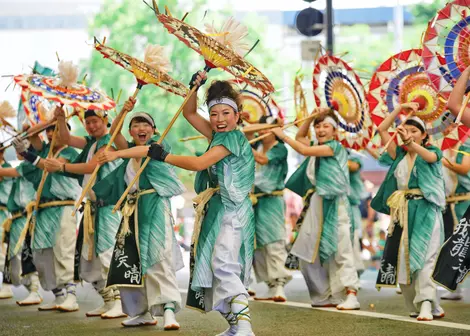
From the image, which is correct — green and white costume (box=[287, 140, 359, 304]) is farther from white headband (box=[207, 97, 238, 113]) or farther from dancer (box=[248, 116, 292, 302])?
white headband (box=[207, 97, 238, 113])

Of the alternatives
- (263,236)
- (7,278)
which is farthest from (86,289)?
(263,236)

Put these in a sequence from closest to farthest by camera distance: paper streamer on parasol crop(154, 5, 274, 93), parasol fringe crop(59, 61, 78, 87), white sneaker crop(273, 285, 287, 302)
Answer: paper streamer on parasol crop(154, 5, 274, 93), parasol fringe crop(59, 61, 78, 87), white sneaker crop(273, 285, 287, 302)

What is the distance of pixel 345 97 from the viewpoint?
9023mm

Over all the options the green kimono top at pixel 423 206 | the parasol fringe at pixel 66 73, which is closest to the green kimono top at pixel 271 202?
the green kimono top at pixel 423 206

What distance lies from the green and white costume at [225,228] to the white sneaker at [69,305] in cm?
272

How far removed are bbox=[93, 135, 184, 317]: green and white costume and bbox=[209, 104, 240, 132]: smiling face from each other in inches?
35.5

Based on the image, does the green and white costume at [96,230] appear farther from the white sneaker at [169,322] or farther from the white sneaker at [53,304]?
the white sneaker at [169,322]

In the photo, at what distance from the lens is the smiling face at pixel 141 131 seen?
7.76m

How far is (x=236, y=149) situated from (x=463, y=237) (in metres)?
1.47

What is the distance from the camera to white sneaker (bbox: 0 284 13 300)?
35.6 ft

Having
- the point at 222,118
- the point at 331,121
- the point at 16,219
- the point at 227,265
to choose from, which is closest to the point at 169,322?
the point at 227,265

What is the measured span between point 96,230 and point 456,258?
3347mm

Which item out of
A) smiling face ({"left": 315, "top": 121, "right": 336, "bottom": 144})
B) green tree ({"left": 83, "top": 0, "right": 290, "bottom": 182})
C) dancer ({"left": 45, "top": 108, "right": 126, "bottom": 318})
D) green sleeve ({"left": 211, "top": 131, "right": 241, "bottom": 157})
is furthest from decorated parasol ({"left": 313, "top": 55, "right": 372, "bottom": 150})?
green tree ({"left": 83, "top": 0, "right": 290, "bottom": 182})

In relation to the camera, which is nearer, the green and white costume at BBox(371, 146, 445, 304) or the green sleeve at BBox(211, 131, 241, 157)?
the green sleeve at BBox(211, 131, 241, 157)
